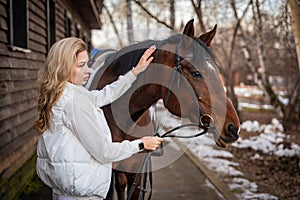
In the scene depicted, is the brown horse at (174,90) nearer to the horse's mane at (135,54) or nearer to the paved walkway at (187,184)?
the horse's mane at (135,54)

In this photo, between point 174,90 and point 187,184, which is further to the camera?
point 187,184

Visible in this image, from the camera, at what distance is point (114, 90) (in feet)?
7.93

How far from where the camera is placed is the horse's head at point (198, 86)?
215cm

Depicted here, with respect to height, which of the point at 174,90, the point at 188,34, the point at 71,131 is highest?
the point at 188,34

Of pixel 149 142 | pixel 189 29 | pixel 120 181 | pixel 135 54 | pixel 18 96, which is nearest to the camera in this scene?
pixel 149 142

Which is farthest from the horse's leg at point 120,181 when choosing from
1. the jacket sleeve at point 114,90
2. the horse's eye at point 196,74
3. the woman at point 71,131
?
the horse's eye at point 196,74

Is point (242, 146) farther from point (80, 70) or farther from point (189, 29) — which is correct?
point (80, 70)

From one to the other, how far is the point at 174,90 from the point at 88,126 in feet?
2.58

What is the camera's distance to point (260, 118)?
12.8 m

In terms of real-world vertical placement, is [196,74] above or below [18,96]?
above

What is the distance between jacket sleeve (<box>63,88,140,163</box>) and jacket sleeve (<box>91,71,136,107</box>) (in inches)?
21.0

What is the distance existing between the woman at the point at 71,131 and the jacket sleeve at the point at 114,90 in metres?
0.49

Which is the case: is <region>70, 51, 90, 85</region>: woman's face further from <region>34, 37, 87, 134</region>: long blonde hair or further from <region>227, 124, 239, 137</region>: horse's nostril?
<region>227, 124, 239, 137</region>: horse's nostril

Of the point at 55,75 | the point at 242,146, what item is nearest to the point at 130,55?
the point at 55,75
